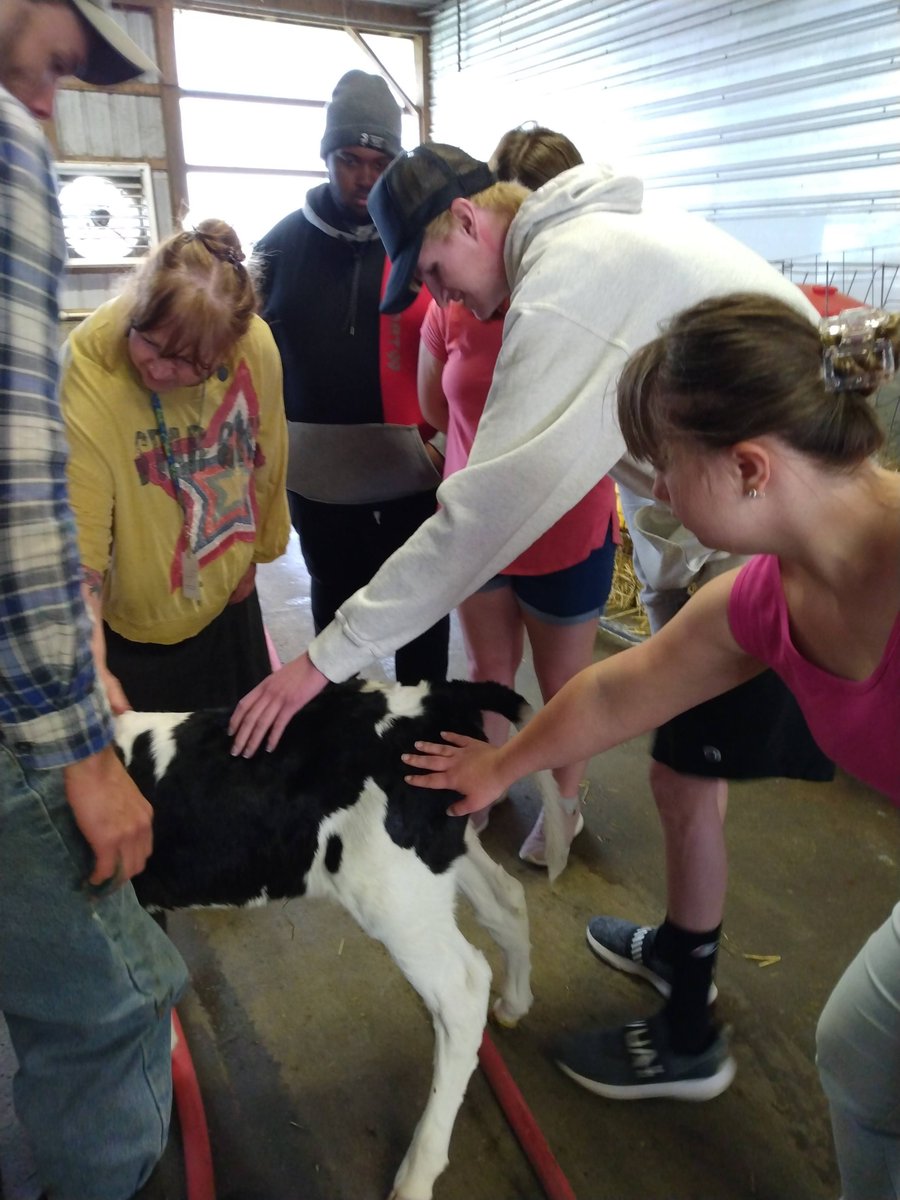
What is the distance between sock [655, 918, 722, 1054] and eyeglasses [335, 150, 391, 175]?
6.93ft

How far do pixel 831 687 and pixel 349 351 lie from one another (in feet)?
5.68

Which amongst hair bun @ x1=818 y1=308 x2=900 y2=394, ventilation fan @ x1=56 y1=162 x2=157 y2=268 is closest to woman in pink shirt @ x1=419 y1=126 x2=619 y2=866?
hair bun @ x1=818 y1=308 x2=900 y2=394

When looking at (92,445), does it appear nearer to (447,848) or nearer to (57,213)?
(57,213)

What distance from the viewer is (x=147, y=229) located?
7641mm

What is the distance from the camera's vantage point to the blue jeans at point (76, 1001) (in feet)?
3.58

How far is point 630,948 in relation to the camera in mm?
2100

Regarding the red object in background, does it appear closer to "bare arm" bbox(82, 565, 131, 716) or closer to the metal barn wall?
"bare arm" bbox(82, 565, 131, 716)

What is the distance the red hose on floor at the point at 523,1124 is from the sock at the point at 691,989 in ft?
1.18

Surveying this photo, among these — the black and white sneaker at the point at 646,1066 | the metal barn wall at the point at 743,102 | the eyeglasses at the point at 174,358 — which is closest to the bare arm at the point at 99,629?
the eyeglasses at the point at 174,358

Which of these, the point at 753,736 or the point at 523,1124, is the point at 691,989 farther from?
the point at 753,736

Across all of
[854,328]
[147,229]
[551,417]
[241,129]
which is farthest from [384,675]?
[241,129]

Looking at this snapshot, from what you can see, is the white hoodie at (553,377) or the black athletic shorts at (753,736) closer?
the white hoodie at (553,377)

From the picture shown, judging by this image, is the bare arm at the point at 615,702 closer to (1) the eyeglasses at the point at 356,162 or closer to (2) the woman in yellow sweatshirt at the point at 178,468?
(2) the woman in yellow sweatshirt at the point at 178,468

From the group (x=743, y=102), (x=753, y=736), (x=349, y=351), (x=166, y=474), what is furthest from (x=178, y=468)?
(x=743, y=102)
